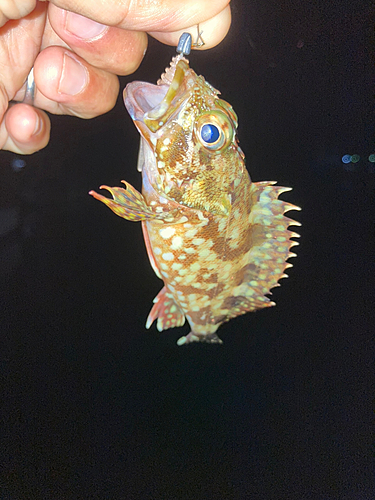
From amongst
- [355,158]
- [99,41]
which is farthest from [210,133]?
[355,158]

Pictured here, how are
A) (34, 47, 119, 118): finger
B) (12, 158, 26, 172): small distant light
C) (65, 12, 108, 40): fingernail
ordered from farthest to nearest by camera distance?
→ 1. (12, 158, 26, 172): small distant light
2. (34, 47, 119, 118): finger
3. (65, 12, 108, 40): fingernail

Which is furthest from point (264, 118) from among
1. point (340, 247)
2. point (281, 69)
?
point (340, 247)

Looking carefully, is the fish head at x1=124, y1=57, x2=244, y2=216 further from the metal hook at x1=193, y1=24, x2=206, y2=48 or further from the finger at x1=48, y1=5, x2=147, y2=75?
the finger at x1=48, y1=5, x2=147, y2=75

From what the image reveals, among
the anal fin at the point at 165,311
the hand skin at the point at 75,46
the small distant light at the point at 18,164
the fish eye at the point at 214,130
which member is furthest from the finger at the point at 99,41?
the anal fin at the point at 165,311

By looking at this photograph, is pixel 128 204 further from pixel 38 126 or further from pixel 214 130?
pixel 38 126

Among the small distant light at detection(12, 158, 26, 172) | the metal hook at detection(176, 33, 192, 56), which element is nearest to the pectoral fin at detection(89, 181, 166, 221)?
the metal hook at detection(176, 33, 192, 56)

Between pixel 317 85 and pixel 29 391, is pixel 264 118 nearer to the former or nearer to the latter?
pixel 317 85

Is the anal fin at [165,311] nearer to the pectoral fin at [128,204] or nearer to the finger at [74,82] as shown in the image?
the pectoral fin at [128,204]
